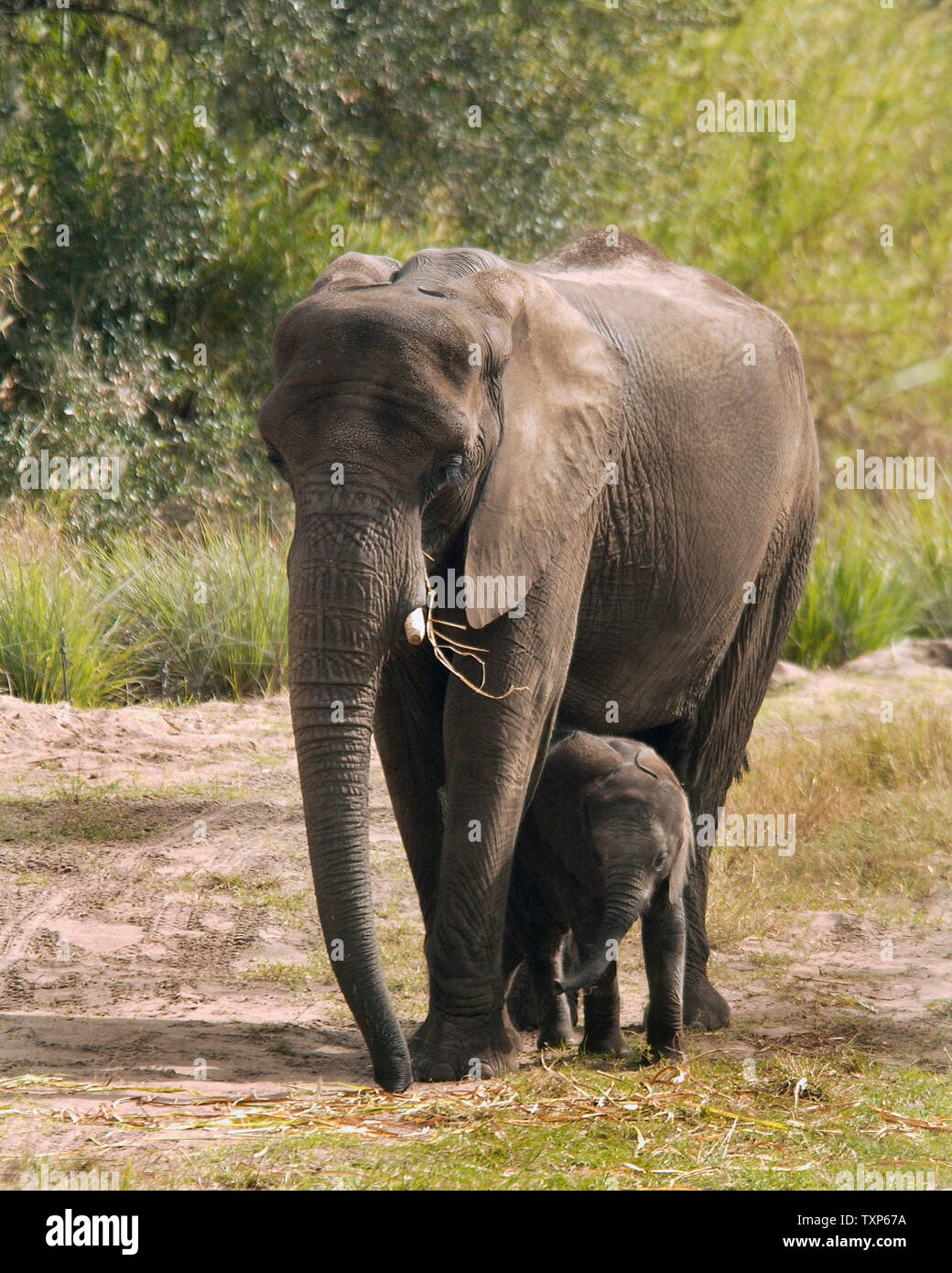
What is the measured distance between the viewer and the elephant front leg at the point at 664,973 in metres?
5.66

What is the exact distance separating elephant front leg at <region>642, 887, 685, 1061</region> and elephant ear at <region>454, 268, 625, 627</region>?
4.08 feet

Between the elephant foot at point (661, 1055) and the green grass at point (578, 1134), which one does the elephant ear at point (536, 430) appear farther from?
the elephant foot at point (661, 1055)

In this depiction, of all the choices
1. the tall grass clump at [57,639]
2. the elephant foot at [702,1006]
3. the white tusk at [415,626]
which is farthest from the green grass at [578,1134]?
the tall grass clump at [57,639]

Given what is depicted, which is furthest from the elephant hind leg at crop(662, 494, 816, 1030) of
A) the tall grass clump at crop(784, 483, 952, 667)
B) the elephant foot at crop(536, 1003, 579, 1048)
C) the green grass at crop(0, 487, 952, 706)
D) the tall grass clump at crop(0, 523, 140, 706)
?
the tall grass clump at crop(784, 483, 952, 667)

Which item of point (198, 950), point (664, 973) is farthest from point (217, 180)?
point (664, 973)

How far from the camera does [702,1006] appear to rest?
21.6 ft

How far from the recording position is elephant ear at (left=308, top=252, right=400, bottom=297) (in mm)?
5172

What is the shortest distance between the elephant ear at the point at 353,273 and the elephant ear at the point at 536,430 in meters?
0.31

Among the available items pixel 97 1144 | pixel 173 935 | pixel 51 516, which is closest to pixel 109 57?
pixel 51 516

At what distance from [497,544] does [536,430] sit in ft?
1.37

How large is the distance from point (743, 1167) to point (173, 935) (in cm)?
342

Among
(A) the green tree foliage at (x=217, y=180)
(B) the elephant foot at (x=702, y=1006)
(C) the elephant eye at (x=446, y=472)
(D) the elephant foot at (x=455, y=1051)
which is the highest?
(A) the green tree foliage at (x=217, y=180)

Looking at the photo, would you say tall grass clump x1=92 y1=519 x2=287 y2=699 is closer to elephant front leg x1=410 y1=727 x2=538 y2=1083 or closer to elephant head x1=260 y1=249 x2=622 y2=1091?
elephant front leg x1=410 y1=727 x2=538 y2=1083
